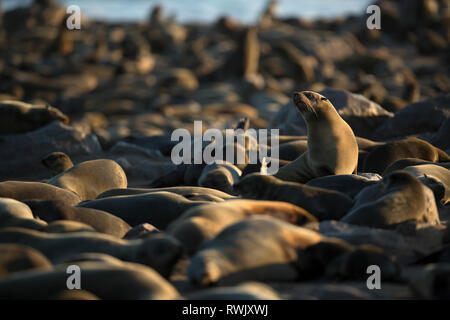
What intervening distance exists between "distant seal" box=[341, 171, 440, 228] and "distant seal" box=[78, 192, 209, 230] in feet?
4.14

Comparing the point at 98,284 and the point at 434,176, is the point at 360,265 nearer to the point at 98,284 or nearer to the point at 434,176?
the point at 98,284

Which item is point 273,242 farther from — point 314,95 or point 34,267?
point 314,95

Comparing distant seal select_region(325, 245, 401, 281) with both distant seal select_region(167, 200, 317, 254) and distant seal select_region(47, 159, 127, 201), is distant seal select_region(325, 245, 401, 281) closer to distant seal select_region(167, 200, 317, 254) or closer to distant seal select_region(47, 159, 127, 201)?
distant seal select_region(167, 200, 317, 254)

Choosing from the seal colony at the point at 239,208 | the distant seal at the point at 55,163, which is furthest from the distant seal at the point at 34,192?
the distant seal at the point at 55,163

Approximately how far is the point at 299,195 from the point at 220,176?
2214 millimetres

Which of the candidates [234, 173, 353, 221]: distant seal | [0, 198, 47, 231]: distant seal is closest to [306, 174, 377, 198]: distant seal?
[234, 173, 353, 221]: distant seal

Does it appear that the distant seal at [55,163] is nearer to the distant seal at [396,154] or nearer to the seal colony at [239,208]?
the seal colony at [239,208]

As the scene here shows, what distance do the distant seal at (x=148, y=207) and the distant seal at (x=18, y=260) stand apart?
1.61 m

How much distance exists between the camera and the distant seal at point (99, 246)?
362 cm

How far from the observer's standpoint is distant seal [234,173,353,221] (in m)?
4.65

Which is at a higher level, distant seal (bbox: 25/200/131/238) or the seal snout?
the seal snout

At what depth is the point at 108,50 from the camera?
1342 inches

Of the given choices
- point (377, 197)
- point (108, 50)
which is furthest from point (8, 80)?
point (377, 197)

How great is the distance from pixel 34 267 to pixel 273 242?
123 centimetres
